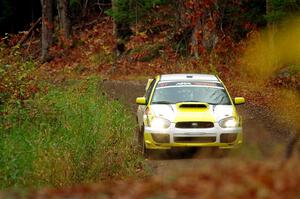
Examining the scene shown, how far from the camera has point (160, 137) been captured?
45.9 feet

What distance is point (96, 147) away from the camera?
12.3 metres

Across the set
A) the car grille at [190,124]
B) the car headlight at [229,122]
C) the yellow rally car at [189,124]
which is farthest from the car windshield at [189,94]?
the car grille at [190,124]

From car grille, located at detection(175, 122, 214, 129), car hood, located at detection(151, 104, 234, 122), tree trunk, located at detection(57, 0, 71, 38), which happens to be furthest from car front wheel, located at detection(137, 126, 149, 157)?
tree trunk, located at detection(57, 0, 71, 38)

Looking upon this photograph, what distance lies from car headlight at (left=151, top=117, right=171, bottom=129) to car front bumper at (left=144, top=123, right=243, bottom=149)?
0.20 feet

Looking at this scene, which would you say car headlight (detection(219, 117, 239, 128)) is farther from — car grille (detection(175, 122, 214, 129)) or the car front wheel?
the car front wheel

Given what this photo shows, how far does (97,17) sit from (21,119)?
120 ft

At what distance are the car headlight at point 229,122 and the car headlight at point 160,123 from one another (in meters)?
1.04

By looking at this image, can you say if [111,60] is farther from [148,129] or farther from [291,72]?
[148,129]

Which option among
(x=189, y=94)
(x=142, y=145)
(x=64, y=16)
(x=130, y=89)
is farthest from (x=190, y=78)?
(x=64, y=16)

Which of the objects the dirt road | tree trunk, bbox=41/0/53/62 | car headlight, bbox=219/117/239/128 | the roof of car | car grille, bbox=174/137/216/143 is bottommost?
tree trunk, bbox=41/0/53/62

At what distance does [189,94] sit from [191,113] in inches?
49.1

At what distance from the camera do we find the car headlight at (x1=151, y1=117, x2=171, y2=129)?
13953mm

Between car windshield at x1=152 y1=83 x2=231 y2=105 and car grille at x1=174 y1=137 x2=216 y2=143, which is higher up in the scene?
car windshield at x1=152 y1=83 x2=231 y2=105

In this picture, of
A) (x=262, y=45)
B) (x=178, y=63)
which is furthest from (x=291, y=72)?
(x=178, y=63)
